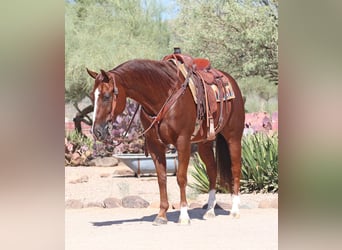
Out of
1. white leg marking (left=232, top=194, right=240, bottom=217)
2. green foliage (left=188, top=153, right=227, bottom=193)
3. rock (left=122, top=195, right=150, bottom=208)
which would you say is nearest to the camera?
white leg marking (left=232, top=194, right=240, bottom=217)

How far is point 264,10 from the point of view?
11.6m

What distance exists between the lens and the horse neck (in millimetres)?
5395

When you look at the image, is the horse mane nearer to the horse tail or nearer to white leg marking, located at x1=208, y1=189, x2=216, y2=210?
Result: the horse tail

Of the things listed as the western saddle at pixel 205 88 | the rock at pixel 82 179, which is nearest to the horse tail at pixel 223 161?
the western saddle at pixel 205 88

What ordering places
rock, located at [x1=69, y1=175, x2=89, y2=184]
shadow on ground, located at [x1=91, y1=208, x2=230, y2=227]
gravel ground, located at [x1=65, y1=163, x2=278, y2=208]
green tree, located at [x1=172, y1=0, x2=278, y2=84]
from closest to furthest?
shadow on ground, located at [x1=91, y1=208, x2=230, y2=227] → gravel ground, located at [x1=65, y1=163, x2=278, y2=208] → rock, located at [x1=69, y1=175, x2=89, y2=184] → green tree, located at [x1=172, y1=0, x2=278, y2=84]

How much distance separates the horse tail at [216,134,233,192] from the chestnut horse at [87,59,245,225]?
0.05 ft

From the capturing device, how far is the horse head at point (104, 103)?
5160mm

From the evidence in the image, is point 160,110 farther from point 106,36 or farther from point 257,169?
point 106,36

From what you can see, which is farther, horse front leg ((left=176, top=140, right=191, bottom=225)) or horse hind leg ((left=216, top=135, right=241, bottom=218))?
horse hind leg ((left=216, top=135, right=241, bottom=218))

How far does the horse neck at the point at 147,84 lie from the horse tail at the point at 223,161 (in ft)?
3.64

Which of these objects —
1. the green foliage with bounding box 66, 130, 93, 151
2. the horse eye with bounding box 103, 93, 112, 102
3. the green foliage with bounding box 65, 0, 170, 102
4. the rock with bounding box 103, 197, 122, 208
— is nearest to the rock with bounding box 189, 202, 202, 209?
the rock with bounding box 103, 197, 122, 208
